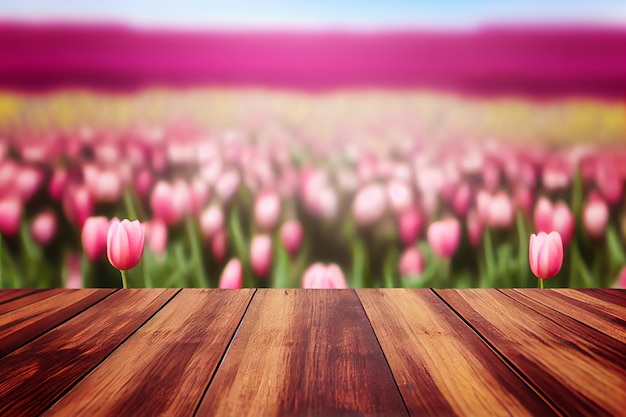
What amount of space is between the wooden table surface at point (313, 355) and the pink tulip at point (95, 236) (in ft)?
0.53

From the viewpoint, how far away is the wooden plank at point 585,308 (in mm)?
917

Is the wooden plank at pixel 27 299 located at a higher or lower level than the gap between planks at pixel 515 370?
higher

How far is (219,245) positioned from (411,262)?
48 centimetres

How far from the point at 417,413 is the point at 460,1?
1.02m

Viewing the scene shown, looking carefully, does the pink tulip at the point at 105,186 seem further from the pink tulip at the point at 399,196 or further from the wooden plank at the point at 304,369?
the pink tulip at the point at 399,196

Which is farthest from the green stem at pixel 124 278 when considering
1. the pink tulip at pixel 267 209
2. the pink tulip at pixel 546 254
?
the pink tulip at pixel 546 254

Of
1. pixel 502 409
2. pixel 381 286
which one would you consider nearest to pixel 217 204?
pixel 381 286

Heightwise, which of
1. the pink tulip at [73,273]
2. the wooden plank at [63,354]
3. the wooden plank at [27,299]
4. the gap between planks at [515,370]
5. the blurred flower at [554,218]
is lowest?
the gap between planks at [515,370]

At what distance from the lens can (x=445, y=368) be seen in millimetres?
713

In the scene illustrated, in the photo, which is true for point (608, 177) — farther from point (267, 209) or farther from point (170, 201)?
point (170, 201)

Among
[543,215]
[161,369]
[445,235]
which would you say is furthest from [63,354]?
[543,215]

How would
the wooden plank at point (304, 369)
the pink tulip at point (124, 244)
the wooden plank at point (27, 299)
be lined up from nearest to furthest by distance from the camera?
the wooden plank at point (304, 369) < the wooden plank at point (27, 299) < the pink tulip at point (124, 244)

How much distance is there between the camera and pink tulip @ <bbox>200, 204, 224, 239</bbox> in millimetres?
1269

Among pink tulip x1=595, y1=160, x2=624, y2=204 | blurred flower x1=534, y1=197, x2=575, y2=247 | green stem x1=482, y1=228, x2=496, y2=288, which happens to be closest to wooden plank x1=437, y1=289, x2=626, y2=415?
green stem x1=482, y1=228, x2=496, y2=288
